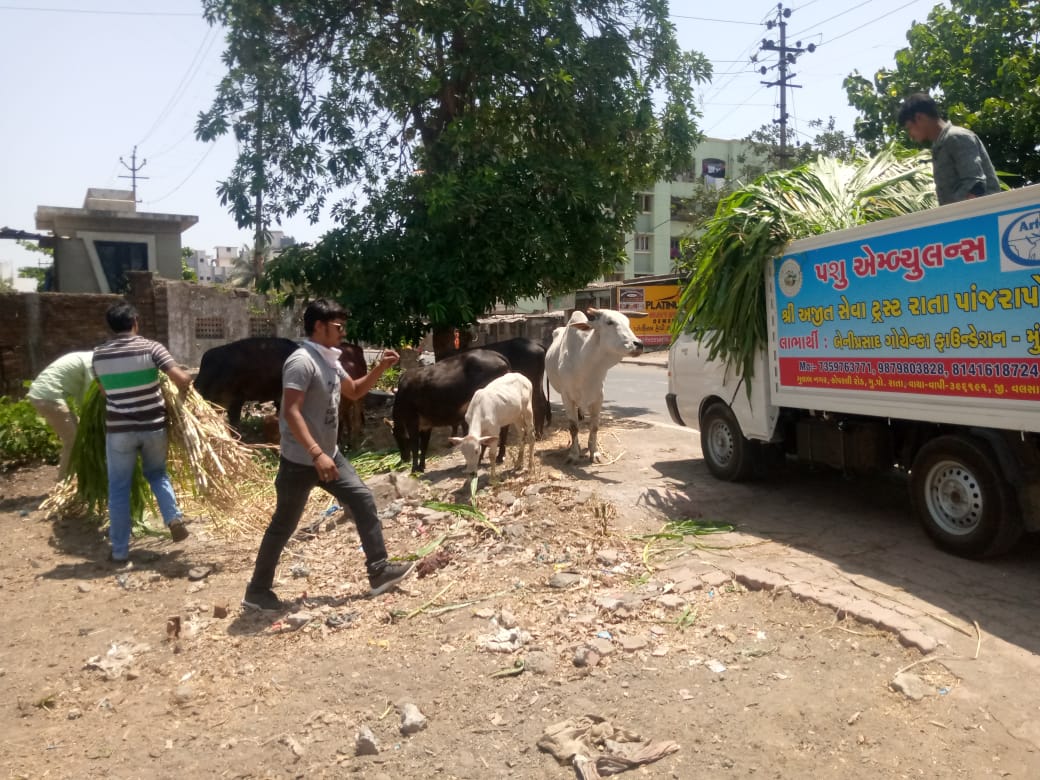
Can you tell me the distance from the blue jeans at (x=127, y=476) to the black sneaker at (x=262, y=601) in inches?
64.1

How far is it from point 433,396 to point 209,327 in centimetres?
1333

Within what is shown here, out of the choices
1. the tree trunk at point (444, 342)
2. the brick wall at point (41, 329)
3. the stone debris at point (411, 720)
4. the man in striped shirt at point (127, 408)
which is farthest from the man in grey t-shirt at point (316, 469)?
the brick wall at point (41, 329)

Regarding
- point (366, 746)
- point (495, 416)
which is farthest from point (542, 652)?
point (495, 416)

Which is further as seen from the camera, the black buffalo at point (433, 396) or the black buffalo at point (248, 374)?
the black buffalo at point (248, 374)

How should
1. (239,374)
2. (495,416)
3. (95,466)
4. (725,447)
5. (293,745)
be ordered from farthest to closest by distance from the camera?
(239,374)
(725,447)
(495,416)
(95,466)
(293,745)

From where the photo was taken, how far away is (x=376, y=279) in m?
10.8

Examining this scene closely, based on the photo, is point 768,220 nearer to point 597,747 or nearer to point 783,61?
point 597,747

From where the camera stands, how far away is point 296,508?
503 centimetres

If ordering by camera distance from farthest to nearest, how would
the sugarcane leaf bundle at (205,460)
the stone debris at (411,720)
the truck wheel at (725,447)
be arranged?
the truck wheel at (725,447) → the sugarcane leaf bundle at (205,460) → the stone debris at (411,720)

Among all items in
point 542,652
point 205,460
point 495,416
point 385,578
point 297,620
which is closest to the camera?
point 542,652

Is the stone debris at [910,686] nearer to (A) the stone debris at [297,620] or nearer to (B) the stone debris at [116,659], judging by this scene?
(A) the stone debris at [297,620]

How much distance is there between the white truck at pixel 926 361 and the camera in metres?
4.51

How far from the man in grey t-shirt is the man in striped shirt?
1677 mm

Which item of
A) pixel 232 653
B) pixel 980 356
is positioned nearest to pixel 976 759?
pixel 980 356
